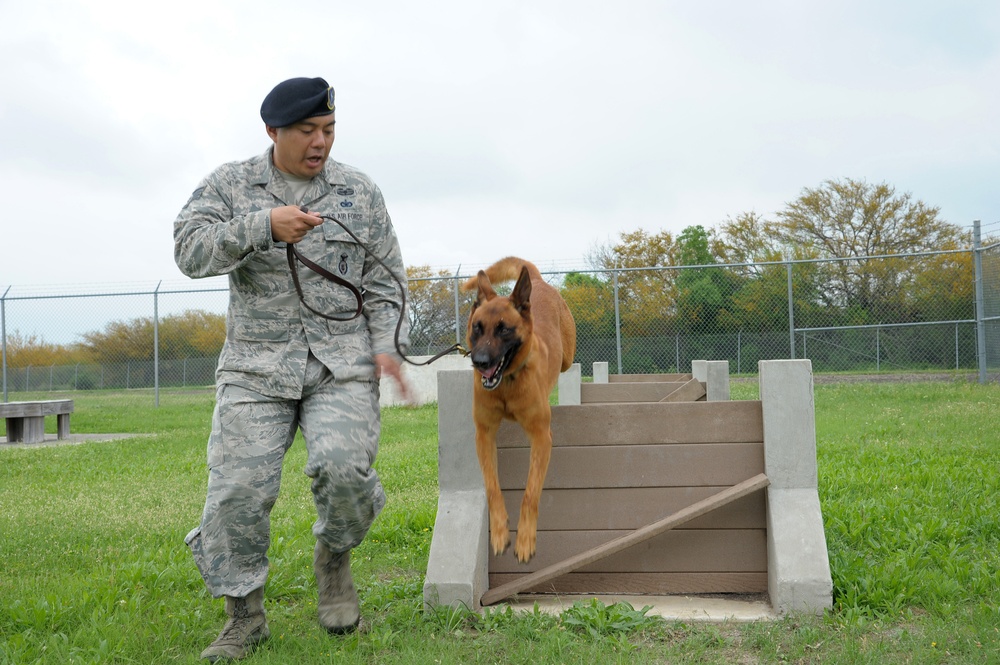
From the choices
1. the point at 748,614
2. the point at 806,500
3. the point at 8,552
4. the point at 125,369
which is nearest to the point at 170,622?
the point at 8,552

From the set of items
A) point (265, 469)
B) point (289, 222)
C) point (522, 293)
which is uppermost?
point (289, 222)

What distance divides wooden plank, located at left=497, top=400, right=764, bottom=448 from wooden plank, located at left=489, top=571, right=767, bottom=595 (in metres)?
0.59

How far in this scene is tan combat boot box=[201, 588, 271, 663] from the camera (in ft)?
9.87

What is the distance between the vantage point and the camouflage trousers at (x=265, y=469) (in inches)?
119

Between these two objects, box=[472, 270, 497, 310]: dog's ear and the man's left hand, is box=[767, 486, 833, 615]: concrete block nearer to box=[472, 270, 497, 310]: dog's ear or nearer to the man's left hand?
box=[472, 270, 497, 310]: dog's ear

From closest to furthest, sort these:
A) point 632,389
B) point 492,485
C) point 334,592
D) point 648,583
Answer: point 334,592 < point 492,485 < point 648,583 < point 632,389

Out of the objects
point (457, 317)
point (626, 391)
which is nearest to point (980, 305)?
point (457, 317)

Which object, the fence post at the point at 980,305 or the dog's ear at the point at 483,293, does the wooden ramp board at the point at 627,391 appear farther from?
the fence post at the point at 980,305

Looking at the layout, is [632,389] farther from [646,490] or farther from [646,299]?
[646,299]

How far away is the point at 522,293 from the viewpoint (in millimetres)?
3641

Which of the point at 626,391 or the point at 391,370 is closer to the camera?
the point at 391,370

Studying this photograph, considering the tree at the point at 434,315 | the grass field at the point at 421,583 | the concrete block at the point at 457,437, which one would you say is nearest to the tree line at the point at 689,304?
the tree at the point at 434,315

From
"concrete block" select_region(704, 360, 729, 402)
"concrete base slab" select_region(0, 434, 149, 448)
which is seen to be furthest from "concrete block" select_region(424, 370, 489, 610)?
"concrete base slab" select_region(0, 434, 149, 448)

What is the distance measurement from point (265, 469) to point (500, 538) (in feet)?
3.35
